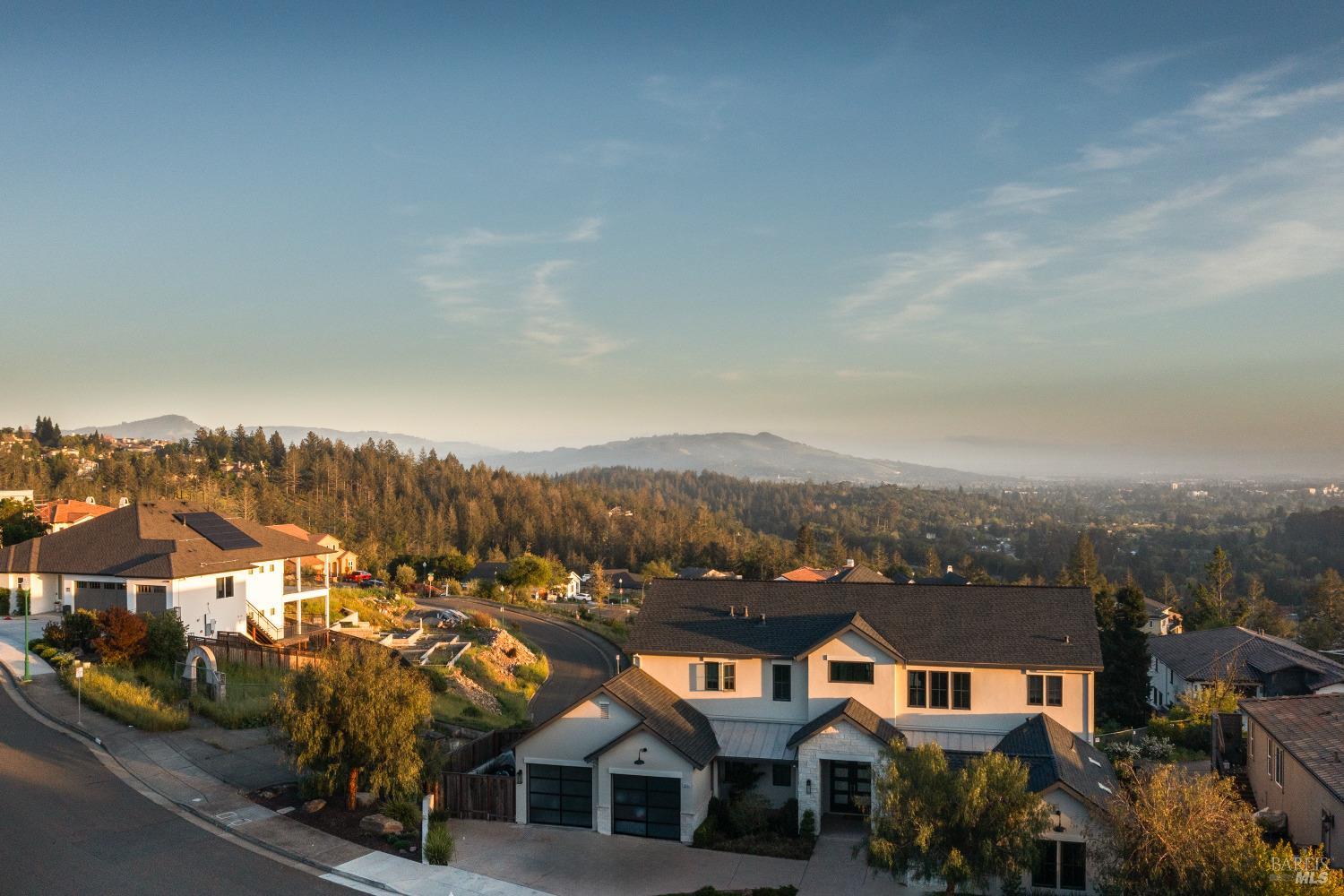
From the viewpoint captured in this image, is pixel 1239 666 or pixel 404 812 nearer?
pixel 404 812

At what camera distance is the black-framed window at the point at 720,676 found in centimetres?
2553

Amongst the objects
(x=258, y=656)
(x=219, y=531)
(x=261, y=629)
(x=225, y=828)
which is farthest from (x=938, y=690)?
(x=219, y=531)

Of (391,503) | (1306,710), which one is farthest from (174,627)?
(391,503)

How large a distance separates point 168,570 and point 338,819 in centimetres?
1917

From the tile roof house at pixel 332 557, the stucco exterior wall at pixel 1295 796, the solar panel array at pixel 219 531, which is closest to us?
the stucco exterior wall at pixel 1295 796

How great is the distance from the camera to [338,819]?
67.7 feet

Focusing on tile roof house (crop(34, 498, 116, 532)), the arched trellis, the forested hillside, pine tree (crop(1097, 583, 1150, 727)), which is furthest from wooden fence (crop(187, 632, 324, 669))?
the forested hillside

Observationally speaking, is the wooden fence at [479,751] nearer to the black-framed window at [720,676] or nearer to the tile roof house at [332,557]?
the black-framed window at [720,676]

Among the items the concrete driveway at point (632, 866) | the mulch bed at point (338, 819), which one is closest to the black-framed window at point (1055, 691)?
the concrete driveway at point (632, 866)

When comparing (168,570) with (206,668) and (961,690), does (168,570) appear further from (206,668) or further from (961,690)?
(961,690)

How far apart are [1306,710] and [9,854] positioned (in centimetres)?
3008

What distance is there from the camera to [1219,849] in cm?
1409

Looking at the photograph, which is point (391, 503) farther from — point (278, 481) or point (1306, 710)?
point (1306, 710)

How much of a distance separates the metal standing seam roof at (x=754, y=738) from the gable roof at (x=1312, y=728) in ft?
37.6
